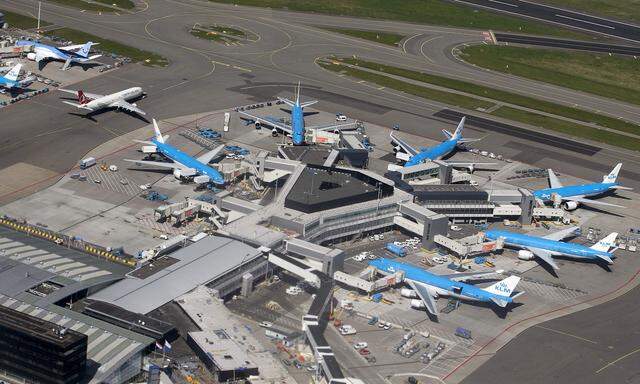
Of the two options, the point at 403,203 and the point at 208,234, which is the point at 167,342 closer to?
the point at 208,234

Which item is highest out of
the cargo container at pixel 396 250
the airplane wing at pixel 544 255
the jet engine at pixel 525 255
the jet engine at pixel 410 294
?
the airplane wing at pixel 544 255

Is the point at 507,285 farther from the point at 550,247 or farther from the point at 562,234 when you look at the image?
the point at 562,234

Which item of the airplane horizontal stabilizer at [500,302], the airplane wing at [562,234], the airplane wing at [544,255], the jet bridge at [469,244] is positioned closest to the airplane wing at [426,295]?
the airplane horizontal stabilizer at [500,302]

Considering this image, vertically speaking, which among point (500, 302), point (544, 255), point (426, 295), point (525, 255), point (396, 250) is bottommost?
point (396, 250)

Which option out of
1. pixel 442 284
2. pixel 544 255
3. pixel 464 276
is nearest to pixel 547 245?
pixel 544 255

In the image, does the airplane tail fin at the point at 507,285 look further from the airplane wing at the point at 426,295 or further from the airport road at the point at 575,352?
the airplane wing at the point at 426,295
